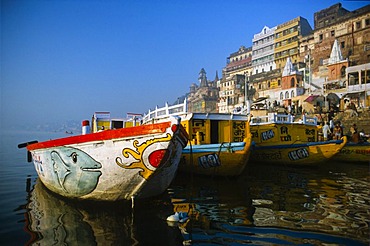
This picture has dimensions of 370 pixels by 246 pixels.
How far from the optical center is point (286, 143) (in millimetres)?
15875

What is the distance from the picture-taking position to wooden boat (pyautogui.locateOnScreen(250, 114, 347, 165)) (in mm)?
14148

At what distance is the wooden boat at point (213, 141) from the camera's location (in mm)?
10266

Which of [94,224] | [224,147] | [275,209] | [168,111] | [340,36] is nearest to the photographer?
[94,224]

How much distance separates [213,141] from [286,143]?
6.40 metres

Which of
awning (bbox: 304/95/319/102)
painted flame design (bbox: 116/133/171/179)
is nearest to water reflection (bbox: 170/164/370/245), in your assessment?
painted flame design (bbox: 116/133/171/179)

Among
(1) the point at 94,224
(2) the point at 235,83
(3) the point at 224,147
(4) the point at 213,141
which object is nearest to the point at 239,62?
(2) the point at 235,83

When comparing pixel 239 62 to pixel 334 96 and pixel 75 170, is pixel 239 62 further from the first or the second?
pixel 75 170

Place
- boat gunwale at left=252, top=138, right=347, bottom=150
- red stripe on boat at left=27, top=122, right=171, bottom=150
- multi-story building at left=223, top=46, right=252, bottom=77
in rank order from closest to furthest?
red stripe on boat at left=27, top=122, right=171, bottom=150 → boat gunwale at left=252, top=138, right=347, bottom=150 → multi-story building at left=223, top=46, right=252, bottom=77

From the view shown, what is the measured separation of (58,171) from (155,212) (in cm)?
308

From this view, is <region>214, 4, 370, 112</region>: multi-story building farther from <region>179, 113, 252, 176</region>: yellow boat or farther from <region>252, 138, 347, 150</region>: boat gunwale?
<region>179, 113, 252, 176</region>: yellow boat

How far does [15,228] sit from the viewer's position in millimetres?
5684

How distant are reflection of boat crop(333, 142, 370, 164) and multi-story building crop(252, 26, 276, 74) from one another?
53938 millimetres

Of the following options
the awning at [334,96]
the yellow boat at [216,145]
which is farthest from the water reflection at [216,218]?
the awning at [334,96]

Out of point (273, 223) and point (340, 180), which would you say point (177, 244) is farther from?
point (340, 180)
